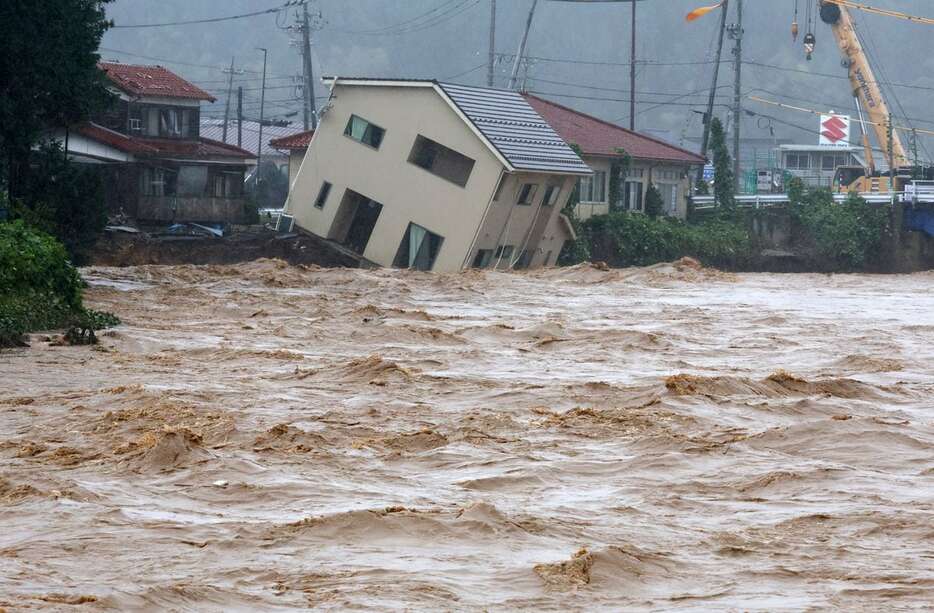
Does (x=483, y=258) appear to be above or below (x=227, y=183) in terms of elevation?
below

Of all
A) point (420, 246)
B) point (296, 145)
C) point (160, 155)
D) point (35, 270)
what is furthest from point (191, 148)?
point (35, 270)

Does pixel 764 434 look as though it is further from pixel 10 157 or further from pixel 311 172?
pixel 311 172

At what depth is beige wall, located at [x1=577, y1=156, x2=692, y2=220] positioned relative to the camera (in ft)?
161

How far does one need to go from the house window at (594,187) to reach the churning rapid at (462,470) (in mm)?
27140

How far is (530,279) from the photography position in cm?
3709

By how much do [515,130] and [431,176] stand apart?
3.25 meters

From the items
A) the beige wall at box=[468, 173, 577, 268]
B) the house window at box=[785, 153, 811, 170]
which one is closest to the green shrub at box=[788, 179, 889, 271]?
the beige wall at box=[468, 173, 577, 268]

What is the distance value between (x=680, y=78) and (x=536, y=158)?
350ft

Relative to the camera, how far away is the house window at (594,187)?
49000mm

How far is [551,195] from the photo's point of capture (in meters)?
42.7

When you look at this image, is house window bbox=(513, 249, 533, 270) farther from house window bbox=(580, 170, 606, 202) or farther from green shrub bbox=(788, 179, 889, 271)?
green shrub bbox=(788, 179, 889, 271)

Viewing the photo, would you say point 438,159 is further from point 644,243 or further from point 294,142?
point 294,142

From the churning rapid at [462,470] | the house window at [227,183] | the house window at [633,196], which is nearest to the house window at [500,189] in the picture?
the house window at [227,183]

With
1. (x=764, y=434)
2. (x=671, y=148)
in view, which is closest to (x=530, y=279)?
(x=671, y=148)
